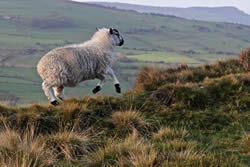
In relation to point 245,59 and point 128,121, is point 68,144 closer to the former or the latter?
point 128,121

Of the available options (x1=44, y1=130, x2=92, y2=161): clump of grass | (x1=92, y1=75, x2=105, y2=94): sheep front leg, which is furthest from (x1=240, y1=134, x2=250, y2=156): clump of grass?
(x1=92, y1=75, x2=105, y2=94): sheep front leg

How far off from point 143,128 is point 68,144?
1915 mm

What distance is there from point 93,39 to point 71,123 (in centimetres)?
438

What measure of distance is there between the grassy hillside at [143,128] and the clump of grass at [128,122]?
0.06ft

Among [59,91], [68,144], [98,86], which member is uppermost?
[68,144]

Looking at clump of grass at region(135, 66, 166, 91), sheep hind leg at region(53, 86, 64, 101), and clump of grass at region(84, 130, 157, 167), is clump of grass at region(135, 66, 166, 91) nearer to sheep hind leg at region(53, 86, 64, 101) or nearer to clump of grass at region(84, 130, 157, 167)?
sheep hind leg at region(53, 86, 64, 101)

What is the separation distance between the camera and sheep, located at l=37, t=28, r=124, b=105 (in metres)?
9.15

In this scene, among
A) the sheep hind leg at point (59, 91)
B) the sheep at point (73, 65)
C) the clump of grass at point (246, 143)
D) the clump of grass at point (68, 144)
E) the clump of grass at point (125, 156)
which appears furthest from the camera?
the sheep hind leg at point (59, 91)

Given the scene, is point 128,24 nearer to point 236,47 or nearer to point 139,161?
point 236,47

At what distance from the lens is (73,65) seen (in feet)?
30.8

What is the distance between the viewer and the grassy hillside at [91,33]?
67.4 metres

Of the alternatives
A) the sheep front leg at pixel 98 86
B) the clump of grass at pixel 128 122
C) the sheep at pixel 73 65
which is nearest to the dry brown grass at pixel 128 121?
the clump of grass at pixel 128 122

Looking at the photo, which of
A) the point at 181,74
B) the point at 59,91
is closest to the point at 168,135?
the point at 59,91

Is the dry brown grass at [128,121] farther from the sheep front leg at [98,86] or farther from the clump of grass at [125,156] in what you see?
the sheep front leg at [98,86]
